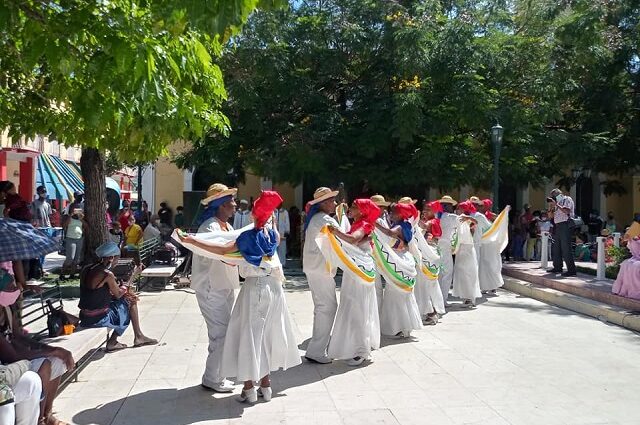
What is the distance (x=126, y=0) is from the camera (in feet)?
17.7

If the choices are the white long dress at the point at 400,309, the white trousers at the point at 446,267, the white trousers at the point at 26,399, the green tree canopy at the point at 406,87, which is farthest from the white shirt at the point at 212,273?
the green tree canopy at the point at 406,87

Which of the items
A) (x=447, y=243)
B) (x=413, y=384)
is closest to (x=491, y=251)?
(x=447, y=243)

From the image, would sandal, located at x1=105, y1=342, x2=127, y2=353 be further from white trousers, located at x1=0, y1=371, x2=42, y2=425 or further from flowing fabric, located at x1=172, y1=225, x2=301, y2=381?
white trousers, located at x1=0, y1=371, x2=42, y2=425

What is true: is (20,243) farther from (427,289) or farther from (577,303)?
(577,303)

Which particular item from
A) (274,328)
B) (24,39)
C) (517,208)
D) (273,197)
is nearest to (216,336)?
(274,328)

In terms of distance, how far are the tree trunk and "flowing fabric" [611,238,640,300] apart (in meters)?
9.64

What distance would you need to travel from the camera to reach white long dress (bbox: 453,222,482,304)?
10695 mm

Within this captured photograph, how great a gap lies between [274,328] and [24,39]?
3310 millimetres

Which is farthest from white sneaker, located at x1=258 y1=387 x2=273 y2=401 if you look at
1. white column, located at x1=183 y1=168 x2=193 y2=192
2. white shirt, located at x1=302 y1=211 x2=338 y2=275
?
white column, located at x1=183 y1=168 x2=193 y2=192

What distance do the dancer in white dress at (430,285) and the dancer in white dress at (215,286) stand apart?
3.90 metres

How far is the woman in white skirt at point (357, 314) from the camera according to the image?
267 inches

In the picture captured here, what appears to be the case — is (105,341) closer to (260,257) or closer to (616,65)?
(260,257)

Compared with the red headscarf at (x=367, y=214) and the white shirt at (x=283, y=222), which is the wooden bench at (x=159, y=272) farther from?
the red headscarf at (x=367, y=214)

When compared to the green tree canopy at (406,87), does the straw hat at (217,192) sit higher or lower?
lower
